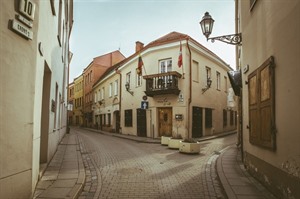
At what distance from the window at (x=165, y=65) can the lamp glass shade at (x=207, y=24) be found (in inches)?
365

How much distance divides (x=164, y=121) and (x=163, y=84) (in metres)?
2.85

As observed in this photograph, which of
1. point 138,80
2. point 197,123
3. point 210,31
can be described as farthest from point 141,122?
point 210,31

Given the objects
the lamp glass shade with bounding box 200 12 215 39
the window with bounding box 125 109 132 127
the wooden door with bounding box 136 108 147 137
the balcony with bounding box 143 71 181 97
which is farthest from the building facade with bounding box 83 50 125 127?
the lamp glass shade with bounding box 200 12 215 39

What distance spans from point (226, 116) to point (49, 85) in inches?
769

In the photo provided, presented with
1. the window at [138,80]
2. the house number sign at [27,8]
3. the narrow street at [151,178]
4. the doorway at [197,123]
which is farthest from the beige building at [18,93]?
the window at [138,80]

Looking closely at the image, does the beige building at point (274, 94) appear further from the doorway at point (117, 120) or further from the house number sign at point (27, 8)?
the doorway at point (117, 120)

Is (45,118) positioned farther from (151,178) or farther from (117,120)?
(117,120)

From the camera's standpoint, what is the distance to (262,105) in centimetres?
557

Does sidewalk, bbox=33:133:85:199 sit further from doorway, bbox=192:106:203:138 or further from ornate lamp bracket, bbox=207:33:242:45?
doorway, bbox=192:106:203:138

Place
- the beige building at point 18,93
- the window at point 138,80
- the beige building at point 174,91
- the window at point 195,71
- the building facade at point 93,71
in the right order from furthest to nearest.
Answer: the building facade at point 93,71 < the window at point 138,80 < the window at point 195,71 < the beige building at point 174,91 < the beige building at point 18,93

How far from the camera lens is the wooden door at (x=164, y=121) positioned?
1725 cm

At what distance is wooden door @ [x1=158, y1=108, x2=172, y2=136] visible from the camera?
679 inches

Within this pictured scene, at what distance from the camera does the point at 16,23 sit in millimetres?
3750

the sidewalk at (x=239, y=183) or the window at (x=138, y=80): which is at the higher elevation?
the window at (x=138, y=80)
